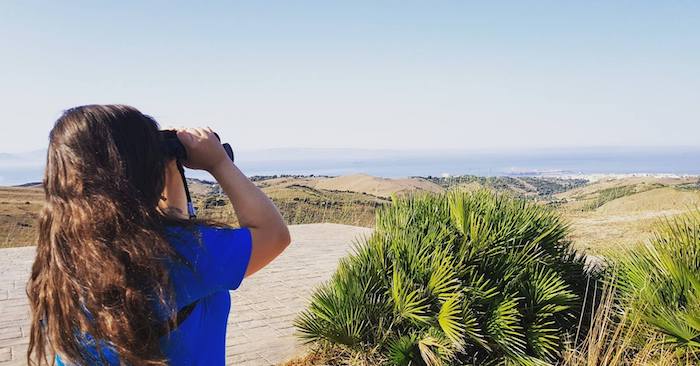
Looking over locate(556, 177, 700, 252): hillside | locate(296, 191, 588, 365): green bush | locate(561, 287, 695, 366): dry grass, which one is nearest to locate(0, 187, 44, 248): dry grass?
locate(296, 191, 588, 365): green bush

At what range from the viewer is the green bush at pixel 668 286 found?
3.44m

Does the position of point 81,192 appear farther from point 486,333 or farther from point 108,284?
point 486,333

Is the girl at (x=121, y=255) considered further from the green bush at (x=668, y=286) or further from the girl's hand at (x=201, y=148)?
the green bush at (x=668, y=286)

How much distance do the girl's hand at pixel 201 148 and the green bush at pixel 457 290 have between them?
248 cm

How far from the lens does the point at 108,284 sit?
1.23 m

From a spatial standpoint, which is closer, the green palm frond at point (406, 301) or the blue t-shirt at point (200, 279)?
the blue t-shirt at point (200, 279)

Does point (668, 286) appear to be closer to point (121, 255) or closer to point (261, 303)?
point (121, 255)

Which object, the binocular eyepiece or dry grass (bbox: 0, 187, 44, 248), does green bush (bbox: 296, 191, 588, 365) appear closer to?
the binocular eyepiece

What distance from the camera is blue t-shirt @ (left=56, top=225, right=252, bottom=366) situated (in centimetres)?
131

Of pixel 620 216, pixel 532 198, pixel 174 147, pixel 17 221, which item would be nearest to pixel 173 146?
pixel 174 147

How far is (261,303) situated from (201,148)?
18.1 ft

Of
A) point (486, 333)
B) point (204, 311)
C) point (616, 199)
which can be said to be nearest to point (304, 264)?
point (486, 333)

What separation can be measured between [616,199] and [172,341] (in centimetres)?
2501

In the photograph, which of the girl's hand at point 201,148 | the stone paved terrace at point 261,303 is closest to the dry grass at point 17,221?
the stone paved terrace at point 261,303
